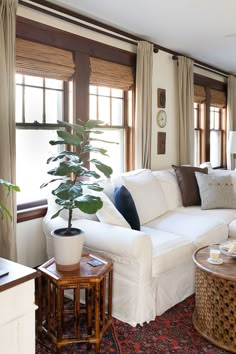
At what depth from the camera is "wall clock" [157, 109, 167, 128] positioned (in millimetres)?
4676

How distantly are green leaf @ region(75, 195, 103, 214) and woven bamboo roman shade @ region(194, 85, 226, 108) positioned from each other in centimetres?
377

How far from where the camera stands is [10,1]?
2674 mm

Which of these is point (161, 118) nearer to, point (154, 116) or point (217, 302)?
point (154, 116)

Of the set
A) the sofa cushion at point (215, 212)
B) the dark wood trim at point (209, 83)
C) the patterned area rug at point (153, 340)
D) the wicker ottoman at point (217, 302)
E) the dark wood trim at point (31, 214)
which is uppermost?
the dark wood trim at point (209, 83)

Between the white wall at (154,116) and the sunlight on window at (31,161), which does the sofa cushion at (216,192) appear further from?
the sunlight on window at (31,161)

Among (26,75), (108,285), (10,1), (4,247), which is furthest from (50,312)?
(10,1)

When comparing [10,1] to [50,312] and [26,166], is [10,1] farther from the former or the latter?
[50,312]

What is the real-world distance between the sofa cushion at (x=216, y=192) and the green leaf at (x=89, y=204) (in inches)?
82.1

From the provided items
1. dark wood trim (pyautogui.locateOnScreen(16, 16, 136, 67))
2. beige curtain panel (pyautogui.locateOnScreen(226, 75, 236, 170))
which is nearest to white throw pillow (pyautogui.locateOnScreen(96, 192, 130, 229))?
dark wood trim (pyautogui.locateOnScreen(16, 16, 136, 67))

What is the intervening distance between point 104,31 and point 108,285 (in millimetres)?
2648

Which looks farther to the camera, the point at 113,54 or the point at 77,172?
the point at 113,54

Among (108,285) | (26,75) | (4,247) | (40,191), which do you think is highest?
(26,75)

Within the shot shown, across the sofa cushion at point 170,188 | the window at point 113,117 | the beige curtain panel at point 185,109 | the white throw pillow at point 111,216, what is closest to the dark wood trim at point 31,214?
the white throw pillow at point 111,216

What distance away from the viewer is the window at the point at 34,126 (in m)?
3.15
